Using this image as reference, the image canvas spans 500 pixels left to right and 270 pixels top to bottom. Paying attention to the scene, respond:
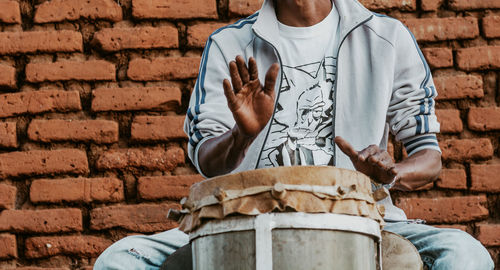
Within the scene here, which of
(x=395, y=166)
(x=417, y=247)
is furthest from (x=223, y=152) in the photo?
(x=417, y=247)

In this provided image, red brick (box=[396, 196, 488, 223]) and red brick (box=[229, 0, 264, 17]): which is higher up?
red brick (box=[229, 0, 264, 17])

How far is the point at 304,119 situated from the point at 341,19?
1.09ft

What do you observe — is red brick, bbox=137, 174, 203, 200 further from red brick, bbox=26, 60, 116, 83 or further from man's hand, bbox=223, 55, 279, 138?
man's hand, bbox=223, 55, 279, 138

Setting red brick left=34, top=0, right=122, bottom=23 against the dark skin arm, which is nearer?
the dark skin arm

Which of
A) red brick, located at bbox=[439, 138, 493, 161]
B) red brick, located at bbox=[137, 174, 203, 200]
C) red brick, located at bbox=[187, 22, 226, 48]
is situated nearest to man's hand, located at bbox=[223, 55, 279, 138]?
red brick, located at bbox=[137, 174, 203, 200]

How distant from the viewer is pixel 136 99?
2.87 meters

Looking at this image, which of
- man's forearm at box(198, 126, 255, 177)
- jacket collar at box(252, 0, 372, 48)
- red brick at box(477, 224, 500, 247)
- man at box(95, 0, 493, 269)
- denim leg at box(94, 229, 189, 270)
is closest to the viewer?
denim leg at box(94, 229, 189, 270)

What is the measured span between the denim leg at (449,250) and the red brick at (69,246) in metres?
1.23

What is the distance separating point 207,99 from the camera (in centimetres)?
232

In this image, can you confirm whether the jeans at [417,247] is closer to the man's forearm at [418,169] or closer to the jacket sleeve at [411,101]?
the man's forearm at [418,169]

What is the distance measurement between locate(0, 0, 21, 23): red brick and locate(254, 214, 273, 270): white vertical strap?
5.73ft

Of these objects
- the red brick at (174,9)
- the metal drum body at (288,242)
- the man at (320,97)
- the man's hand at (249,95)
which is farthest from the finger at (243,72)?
the red brick at (174,9)

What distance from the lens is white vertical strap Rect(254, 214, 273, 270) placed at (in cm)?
155

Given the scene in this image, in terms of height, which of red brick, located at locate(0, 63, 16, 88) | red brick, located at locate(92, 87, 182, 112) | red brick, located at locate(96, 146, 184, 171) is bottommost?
red brick, located at locate(96, 146, 184, 171)
